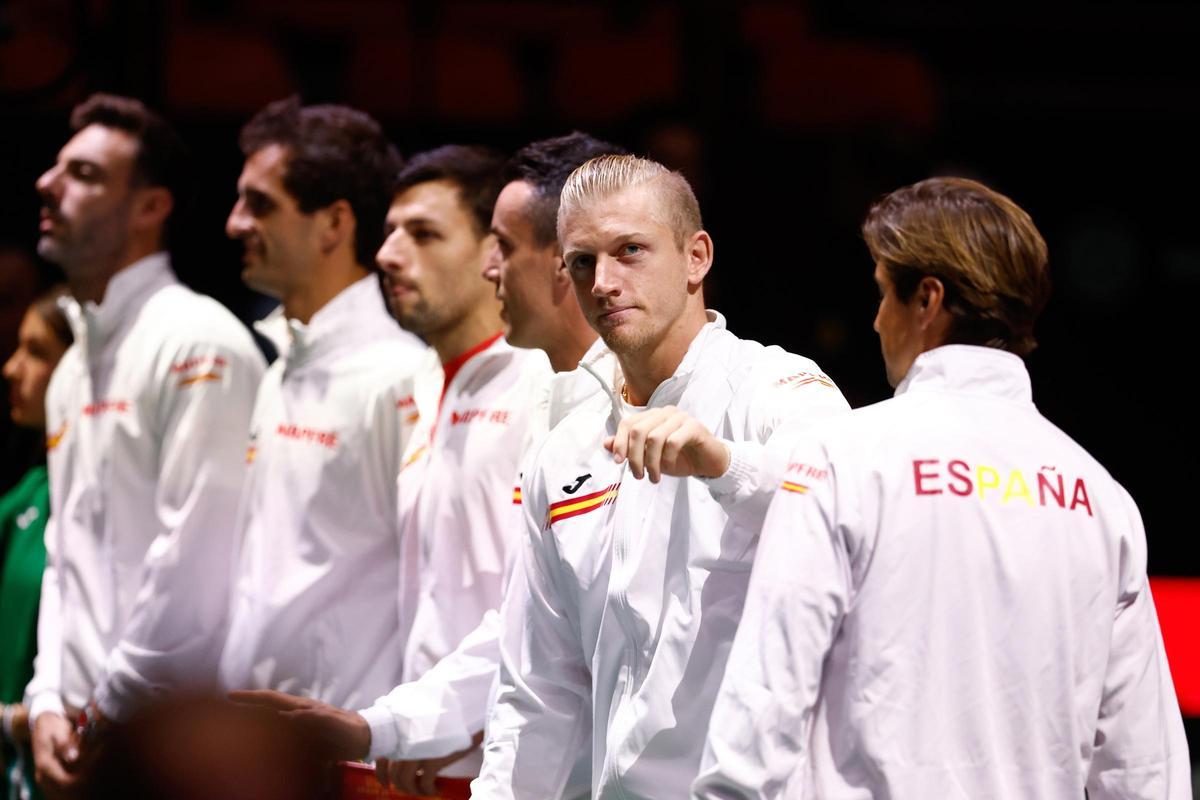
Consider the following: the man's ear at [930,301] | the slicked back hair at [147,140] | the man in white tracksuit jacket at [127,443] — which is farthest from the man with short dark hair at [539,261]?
the slicked back hair at [147,140]

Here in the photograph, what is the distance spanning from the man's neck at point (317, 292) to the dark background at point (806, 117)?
1.09 metres

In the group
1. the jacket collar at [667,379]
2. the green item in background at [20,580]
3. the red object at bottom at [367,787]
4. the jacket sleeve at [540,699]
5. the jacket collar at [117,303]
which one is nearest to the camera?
the jacket collar at [667,379]

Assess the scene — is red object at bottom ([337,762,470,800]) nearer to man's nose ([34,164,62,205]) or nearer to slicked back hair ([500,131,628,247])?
slicked back hair ([500,131,628,247])

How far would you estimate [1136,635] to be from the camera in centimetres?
222

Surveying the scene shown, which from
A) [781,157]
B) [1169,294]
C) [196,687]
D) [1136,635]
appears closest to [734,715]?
[1136,635]

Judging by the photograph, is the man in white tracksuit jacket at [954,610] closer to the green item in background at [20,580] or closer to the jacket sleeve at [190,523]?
the jacket sleeve at [190,523]

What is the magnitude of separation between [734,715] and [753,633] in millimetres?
107

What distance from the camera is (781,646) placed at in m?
2.03

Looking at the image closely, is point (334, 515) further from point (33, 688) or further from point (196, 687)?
point (196, 687)

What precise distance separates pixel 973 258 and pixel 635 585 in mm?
659

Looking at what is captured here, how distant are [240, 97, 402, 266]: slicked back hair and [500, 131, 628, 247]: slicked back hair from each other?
2.55ft

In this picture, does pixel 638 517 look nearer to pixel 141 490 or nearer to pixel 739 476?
pixel 739 476

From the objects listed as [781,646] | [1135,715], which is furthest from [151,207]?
[1135,715]

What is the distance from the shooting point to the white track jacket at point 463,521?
2.88m
